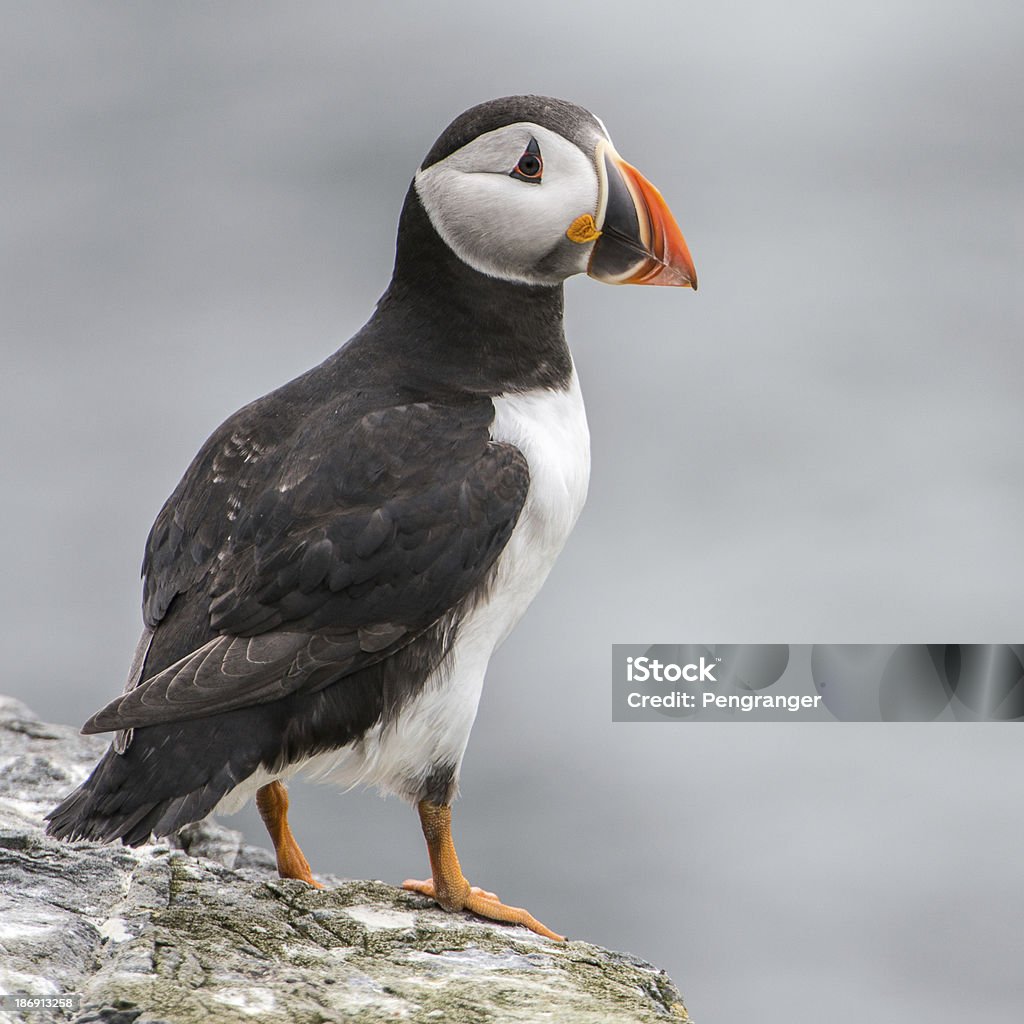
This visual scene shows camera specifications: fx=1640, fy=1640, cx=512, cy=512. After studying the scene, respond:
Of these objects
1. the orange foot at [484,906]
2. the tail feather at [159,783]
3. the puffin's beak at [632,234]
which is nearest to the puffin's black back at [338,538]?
the tail feather at [159,783]

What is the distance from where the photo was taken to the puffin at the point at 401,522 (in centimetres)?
396

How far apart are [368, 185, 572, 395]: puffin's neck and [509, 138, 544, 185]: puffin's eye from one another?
12.5 inches

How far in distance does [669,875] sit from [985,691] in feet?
6.66

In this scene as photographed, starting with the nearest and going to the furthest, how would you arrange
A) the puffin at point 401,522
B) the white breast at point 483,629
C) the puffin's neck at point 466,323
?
1. the puffin at point 401,522
2. the white breast at point 483,629
3. the puffin's neck at point 466,323

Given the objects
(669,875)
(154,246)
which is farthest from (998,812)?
(154,246)

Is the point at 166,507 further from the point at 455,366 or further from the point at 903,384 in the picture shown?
the point at 903,384

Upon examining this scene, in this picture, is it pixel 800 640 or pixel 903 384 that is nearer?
pixel 800 640

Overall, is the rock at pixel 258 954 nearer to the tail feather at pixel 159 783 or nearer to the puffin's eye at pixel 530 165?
the tail feather at pixel 159 783

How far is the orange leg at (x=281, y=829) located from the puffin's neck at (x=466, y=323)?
51.8 inches

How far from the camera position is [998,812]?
9508 mm

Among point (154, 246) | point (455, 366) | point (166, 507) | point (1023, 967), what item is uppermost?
point (154, 246)

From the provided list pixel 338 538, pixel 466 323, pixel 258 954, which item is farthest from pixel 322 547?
pixel 258 954

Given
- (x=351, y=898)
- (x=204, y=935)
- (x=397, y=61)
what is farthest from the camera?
(x=397, y=61)

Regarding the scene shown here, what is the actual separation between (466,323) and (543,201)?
41cm
